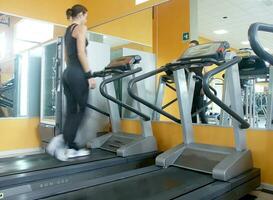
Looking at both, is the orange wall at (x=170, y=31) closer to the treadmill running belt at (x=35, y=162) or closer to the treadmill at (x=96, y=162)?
the treadmill at (x=96, y=162)

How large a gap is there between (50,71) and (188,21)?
2.42 metres

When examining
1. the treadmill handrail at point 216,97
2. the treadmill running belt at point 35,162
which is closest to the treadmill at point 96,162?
the treadmill running belt at point 35,162

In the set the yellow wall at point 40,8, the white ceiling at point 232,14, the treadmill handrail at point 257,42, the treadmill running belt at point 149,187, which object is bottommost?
the treadmill running belt at point 149,187

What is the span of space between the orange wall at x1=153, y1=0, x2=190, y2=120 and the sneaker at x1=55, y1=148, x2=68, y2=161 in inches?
57.5

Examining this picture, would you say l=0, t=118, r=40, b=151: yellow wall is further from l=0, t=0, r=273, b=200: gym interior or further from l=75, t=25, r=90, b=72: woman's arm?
l=75, t=25, r=90, b=72: woman's arm

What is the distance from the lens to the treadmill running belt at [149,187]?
1.89 meters

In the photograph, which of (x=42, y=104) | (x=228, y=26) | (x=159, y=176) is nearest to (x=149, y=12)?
(x=228, y=26)

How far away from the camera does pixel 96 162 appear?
9.38ft

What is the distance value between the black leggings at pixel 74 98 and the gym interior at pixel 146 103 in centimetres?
6

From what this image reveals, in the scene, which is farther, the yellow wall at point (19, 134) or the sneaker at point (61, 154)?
the yellow wall at point (19, 134)

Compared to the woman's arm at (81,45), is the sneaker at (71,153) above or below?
below

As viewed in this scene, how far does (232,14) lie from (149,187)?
9.77 ft

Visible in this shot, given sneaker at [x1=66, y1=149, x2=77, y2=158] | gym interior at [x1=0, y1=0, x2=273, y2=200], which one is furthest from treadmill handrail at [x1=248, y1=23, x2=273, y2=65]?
sneaker at [x1=66, y1=149, x2=77, y2=158]

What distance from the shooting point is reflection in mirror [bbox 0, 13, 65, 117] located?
14.6 feet
